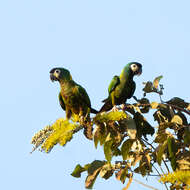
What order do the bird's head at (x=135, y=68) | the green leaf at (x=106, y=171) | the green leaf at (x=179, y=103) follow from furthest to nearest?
the bird's head at (x=135, y=68), the green leaf at (x=179, y=103), the green leaf at (x=106, y=171)

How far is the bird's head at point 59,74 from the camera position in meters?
6.98

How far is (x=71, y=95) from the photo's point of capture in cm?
673

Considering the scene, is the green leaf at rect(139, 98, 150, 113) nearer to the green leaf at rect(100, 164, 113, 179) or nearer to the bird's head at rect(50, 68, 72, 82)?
the green leaf at rect(100, 164, 113, 179)

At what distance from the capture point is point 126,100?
693 cm

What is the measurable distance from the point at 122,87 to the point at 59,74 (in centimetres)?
111

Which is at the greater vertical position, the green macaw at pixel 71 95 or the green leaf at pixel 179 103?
the green macaw at pixel 71 95

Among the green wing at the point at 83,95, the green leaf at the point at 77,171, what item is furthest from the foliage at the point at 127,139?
the green wing at the point at 83,95

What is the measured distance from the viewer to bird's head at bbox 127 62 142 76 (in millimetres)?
6918

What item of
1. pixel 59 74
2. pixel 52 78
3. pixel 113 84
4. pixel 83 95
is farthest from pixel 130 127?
pixel 52 78

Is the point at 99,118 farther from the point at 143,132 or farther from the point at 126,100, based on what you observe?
the point at 126,100

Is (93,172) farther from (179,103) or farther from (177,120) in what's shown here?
(179,103)

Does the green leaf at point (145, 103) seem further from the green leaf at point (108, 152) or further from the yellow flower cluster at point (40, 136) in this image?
the yellow flower cluster at point (40, 136)

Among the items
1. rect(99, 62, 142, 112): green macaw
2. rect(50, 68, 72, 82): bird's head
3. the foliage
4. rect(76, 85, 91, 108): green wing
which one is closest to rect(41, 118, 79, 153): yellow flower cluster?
the foliage

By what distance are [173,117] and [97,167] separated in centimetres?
94
